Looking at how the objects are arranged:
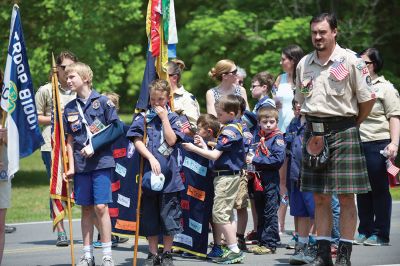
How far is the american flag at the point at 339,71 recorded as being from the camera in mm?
8484

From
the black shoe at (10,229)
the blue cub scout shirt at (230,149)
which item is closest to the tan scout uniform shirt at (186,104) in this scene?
the blue cub scout shirt at (230,149)

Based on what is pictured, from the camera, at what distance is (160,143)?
356 inches

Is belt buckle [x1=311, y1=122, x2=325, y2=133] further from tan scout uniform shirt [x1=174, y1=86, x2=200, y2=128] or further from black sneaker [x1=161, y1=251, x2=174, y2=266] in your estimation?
tan scout uniform shirt [x1=174, y1=86, x2=200, y2=128]

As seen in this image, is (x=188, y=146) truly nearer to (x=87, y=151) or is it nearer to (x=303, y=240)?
(x=87, y=151)

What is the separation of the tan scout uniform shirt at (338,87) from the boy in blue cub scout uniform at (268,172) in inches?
66.6

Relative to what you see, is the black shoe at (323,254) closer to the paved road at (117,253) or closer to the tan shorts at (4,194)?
the paved road at (117,253)

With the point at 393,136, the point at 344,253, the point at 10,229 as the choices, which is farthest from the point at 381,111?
the point at 10,229

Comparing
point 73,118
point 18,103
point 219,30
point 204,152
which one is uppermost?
point 219,30

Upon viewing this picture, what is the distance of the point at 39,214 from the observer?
50.5 ft

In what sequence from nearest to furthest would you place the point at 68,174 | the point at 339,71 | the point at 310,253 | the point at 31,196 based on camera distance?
the point at 339,71, the point at 68,174, the point at 310,253, the point at 31,196

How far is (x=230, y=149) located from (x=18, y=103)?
2.24m

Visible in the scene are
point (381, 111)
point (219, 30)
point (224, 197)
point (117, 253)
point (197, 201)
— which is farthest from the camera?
point (219, 30)

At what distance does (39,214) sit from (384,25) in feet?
42.1

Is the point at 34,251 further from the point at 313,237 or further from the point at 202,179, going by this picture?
the point at 313,237
